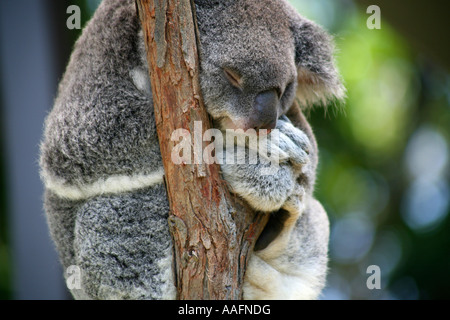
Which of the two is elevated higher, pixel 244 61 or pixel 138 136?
pixel 244 61

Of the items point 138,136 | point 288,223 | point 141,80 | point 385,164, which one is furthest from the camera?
point 385,164

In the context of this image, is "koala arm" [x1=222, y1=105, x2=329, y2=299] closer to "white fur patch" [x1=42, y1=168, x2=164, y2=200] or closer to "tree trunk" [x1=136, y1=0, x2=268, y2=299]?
"tree trunk" [x1=136, y1=0, x2=268, y2=299]

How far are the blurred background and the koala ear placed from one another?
2.70 meters

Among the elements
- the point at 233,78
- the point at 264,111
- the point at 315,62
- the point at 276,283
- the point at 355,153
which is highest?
the point at 315,62

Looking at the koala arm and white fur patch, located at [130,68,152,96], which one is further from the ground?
white fur patch, located at [130,68,152,96]

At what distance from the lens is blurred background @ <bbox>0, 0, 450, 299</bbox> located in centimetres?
744

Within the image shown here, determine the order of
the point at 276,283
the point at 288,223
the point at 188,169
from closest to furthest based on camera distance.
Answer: the point at 188,169, the point at 288,223, the point at 276,283

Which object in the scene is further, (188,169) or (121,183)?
(121,183)

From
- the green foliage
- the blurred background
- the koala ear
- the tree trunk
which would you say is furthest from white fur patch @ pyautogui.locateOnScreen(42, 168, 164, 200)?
the green foliage

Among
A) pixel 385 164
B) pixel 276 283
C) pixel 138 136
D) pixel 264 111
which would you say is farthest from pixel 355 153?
pixel 138 136

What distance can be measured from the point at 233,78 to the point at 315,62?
0.94m

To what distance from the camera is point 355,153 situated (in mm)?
9086

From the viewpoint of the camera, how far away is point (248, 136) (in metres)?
3.36

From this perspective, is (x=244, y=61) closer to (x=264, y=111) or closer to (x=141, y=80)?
(x=264, y=111)
